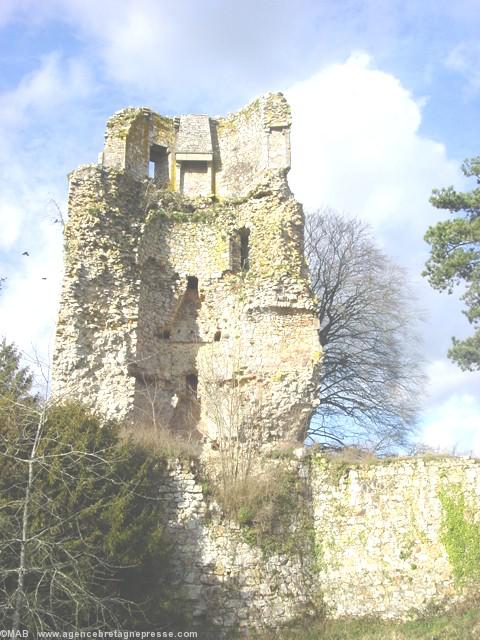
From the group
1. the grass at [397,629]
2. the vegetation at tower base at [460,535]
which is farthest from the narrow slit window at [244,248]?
the grass at [397,629]

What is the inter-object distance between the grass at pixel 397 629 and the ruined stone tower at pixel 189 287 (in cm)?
432

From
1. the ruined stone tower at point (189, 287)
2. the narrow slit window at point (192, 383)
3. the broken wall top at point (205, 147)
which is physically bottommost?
the narrow slit window at point (192, 383)

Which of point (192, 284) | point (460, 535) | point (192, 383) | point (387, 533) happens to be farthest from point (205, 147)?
point (460, 535)

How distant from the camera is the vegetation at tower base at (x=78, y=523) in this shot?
9.11 metres

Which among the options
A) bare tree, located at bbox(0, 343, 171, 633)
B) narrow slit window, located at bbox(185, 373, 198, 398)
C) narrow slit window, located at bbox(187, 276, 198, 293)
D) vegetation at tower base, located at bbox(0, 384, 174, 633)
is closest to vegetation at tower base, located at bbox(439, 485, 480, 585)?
vegetation at tower base, located at bbox(0, 384, 174, 633)

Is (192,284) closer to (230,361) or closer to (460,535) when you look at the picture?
(230,361)

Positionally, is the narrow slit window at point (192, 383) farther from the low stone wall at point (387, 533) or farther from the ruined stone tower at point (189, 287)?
the low stone wall at point (387, 533)

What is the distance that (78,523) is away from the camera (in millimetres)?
9891

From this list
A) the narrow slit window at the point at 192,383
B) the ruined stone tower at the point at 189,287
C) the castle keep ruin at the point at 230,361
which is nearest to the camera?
the castle keep ruin at the point at 230,361

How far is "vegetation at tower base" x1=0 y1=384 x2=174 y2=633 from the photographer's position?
911 cm

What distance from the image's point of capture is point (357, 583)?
40.5ft

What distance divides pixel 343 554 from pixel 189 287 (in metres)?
8.63

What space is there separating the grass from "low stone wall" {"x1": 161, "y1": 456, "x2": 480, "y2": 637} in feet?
0.68

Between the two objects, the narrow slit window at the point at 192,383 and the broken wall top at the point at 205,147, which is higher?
the broken wall top at the point at 205,147
